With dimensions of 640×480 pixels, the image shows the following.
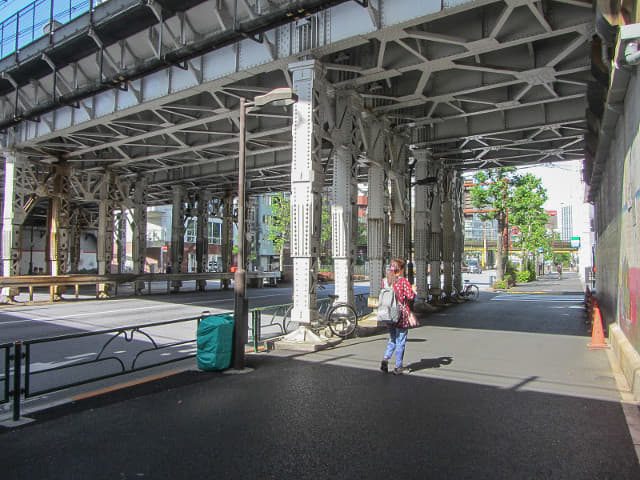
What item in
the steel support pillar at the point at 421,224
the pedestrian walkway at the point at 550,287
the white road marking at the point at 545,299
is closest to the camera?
the steel support pillar at the point at 421,224

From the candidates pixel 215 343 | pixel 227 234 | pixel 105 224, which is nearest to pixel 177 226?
pixel 227 234

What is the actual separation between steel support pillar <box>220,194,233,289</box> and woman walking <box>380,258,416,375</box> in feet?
95.5

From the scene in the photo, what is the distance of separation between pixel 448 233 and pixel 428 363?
1659 cm

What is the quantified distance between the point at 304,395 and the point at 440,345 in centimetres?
552

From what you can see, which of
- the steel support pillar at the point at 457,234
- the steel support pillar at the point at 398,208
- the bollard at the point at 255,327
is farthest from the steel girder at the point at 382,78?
the bollard at the point at 255,327

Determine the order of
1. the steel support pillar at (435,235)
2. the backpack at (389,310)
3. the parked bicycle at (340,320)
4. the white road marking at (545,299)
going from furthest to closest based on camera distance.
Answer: the white road marking at (545,299) < the steel support pillar at (435,235) < the parked bicycle at (340,320) < the backpack at (389,310)

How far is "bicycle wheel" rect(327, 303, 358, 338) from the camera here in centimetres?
1207

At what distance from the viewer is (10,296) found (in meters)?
22.5

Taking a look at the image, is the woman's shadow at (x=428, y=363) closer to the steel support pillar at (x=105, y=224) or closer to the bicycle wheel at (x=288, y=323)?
the bicycle wheel at (x=288, y=323)

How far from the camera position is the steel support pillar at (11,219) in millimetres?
23547

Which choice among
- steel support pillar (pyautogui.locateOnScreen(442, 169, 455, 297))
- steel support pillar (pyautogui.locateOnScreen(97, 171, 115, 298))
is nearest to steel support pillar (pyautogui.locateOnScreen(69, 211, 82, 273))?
steel support pillar (pyautogui.locateOnScreen(97, 171, 115, 298))

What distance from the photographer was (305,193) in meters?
11.4

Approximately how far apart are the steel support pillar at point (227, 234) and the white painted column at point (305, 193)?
25.7 m

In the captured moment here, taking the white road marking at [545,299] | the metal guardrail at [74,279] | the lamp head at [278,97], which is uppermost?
the lamp head at [278,97]
